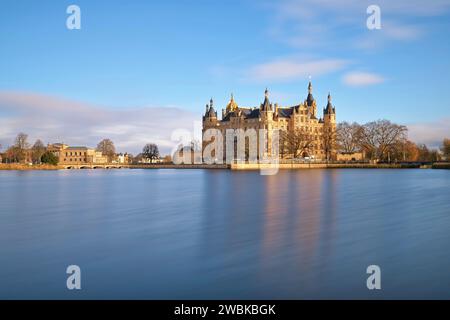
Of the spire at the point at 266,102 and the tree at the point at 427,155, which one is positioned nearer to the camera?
the spire at the point at 266,102

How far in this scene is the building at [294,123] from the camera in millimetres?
104044

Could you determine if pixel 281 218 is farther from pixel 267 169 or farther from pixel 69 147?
pixel 69 147

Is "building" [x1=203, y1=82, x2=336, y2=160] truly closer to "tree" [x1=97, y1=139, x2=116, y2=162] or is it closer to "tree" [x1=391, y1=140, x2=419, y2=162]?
"tree" [x1=391, y1=140, x2=419, y2=162]

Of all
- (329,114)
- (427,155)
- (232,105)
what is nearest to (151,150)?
(232,105)

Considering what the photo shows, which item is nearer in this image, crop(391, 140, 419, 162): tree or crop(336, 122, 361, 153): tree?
crop(391, 140, 419, 162): tree

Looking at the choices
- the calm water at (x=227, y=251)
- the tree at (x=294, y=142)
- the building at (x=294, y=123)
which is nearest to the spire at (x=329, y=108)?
the building at (x=294, y=123)

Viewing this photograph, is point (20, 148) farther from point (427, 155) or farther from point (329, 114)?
point (427, 155)

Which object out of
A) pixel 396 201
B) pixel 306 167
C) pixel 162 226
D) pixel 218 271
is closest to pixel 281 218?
pixel 162 226

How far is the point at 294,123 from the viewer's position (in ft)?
364

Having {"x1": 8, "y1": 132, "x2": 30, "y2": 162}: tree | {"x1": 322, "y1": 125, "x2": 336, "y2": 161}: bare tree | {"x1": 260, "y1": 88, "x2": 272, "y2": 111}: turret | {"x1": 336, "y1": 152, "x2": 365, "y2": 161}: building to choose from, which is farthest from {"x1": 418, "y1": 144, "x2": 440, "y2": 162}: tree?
{"x1": 8, "y1": 132, "x2": 30, "y2": 162}: tree

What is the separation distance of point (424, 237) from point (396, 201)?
13468 mm

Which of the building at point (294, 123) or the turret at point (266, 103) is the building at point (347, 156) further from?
the turret at point (266, 103)

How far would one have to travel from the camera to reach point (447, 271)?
11.8m

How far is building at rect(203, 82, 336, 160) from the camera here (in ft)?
341
